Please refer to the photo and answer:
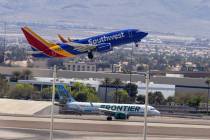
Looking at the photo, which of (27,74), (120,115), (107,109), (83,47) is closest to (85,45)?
(83,47)

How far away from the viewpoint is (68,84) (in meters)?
130

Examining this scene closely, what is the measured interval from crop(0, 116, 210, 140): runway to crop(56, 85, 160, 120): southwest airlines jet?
230 inches

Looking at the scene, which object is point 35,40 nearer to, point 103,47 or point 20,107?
point 103,47

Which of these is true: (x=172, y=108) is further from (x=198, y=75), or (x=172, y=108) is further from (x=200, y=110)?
(x=198, y=75)

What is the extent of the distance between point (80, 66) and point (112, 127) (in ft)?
328

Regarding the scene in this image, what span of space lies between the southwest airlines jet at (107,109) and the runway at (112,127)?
5.85m

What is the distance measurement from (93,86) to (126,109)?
36.8 m

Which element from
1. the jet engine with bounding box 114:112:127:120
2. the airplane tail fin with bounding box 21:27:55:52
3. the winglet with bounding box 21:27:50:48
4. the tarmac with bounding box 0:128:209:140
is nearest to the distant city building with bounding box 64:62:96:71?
the jet engine with bounding box 114:112:127:120

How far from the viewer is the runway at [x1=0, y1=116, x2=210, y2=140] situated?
76000 mm

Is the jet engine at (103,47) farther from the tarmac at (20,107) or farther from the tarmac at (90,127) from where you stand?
the tarmac at (20,107)

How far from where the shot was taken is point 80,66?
18000cm

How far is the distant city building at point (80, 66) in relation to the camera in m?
172

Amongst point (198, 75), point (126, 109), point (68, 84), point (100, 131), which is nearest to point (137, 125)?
point (100, 131)

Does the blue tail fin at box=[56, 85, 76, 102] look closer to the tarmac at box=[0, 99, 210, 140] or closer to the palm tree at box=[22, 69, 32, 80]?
the tarmac at box=[0, 99, 210, 140]
